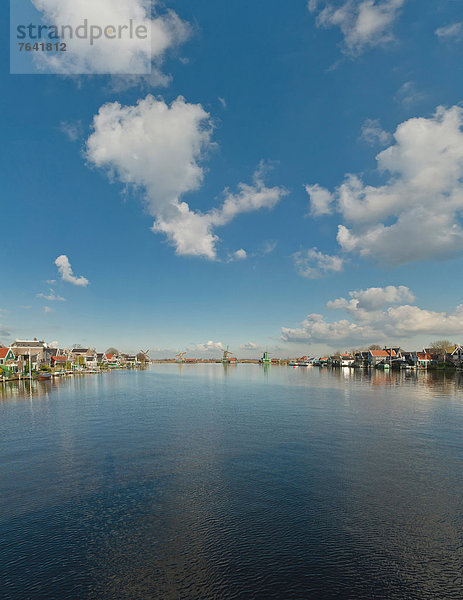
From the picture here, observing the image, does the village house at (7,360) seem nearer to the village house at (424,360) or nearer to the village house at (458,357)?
the village house at (424,360)

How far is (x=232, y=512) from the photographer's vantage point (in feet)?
75.0

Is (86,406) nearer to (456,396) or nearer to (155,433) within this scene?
(155,433)

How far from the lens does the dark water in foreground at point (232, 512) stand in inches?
645

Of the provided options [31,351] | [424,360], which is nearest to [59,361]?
[31,351]

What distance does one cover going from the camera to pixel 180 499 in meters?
Result: 24.9

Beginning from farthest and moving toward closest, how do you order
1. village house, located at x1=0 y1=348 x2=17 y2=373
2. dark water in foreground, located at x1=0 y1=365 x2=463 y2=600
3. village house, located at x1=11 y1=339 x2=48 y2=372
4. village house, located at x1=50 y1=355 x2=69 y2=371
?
village house, located at x1=50 y1=355 x2=69 y2=371
village house, located at x1=11 y1=339 x2=48 y2=372
village house, located at x1=0 y1=348 x2=17 y2=373
dark water in foreground, located at x1=0 y1=365 x2=463 y2=600

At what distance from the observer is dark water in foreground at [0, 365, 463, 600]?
16.4 meters

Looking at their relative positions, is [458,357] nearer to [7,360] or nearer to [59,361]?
[7,360]

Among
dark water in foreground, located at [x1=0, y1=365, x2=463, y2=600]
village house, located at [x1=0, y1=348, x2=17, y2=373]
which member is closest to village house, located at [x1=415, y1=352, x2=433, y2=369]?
dark water in foreground, located at [x1=0, y1=365, x2=463, y2=600]

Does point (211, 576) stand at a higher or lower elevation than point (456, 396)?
higher

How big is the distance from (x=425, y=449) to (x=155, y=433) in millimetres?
33454

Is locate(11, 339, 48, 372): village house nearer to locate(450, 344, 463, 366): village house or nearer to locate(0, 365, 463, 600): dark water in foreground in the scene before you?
locate(0, 365, 463, 600): dark water in foreground

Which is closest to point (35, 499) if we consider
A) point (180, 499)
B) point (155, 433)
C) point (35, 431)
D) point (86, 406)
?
point (180, 499)

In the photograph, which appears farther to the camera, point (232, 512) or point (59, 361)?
point (59, 361)
